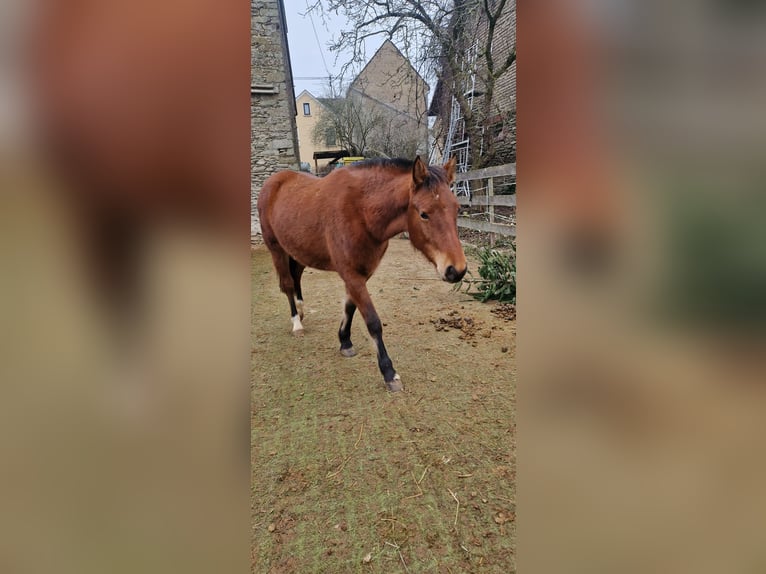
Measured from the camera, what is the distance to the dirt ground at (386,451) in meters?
0.86

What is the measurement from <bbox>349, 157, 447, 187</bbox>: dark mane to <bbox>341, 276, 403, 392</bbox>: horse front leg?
0.51 metres

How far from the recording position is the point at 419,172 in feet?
4.30

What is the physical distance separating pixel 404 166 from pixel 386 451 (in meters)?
1.10

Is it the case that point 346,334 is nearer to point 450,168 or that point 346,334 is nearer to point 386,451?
point 386,451

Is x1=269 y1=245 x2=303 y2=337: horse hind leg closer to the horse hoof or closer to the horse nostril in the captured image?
the horse hoof

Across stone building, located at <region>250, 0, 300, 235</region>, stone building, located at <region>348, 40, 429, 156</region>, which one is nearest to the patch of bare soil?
stone building, located at <region>348, 40, 429, 156</region>

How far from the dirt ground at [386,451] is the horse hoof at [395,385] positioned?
0.03 m

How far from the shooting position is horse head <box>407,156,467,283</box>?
1285 mm
